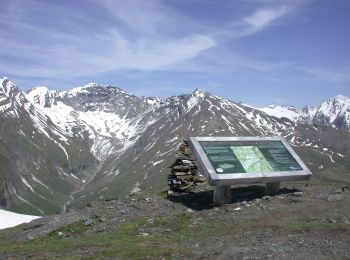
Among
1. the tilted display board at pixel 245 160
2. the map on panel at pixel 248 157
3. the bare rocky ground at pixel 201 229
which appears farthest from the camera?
the map on panel at pixel 248 157

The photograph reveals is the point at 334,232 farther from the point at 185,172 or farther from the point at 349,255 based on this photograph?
the point at 185,172

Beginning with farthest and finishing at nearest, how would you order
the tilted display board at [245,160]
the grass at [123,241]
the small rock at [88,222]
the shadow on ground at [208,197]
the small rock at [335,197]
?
the shadow on ground at [208,197] → the tilted display board at [245,160] → the small rock at [335,197] → the small rock at [88,222] → the grass at [123,241]

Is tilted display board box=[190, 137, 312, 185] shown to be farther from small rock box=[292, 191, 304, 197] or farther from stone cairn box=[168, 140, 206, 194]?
stone cairn box=[168, 140, 206, 194]

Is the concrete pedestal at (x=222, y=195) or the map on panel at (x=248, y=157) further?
the map on panel at (x=248, y=157)

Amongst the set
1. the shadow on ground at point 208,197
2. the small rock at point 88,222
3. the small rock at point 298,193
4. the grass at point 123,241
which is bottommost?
the grass at point 123,241

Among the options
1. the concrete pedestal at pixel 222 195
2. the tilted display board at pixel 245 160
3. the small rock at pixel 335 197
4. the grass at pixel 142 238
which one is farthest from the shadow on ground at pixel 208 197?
the small rock at pixel 335 197

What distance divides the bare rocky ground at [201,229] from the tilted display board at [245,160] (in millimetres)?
1718

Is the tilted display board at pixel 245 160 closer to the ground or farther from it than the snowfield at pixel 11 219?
farther from it

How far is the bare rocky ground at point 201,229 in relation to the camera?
944 inches

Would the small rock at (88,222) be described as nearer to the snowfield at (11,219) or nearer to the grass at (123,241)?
the grass at (123,241)

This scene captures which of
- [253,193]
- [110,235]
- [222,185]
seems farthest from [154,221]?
[253,193]

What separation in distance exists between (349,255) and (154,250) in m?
9.39

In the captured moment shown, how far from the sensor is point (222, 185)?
35219 millimetres

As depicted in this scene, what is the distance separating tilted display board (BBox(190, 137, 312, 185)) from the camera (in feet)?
114
